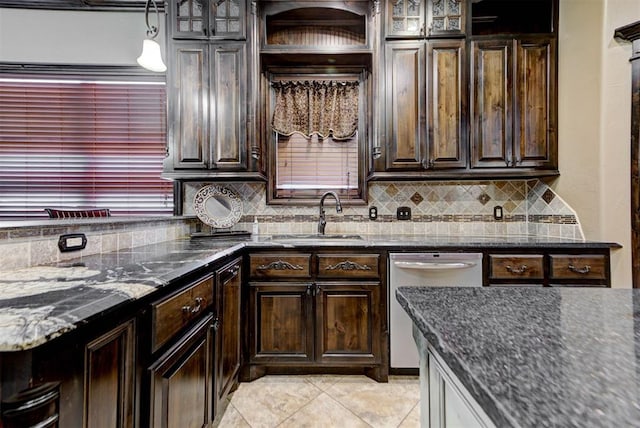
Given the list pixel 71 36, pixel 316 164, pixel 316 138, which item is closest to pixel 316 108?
pixel 316 138

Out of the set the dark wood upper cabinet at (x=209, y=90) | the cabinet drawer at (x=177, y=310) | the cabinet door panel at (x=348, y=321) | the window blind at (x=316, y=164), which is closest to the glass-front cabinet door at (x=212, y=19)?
the dark wood upper cabinet at (x=209, y=90)

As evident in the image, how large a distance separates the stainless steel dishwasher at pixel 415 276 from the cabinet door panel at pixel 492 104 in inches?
33.2

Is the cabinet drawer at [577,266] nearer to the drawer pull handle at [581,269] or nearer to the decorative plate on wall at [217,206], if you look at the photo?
the drawer pull handle at [581,269]

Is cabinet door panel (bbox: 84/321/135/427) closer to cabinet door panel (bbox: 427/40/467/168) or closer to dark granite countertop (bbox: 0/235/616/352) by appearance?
dark granite countertop (bbox: 0/235/616/352)

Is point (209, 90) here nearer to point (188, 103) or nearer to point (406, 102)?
point (188, 103)

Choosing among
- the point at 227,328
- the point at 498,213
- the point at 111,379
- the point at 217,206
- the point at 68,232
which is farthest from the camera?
the point at 498,213

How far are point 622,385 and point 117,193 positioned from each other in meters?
3.10

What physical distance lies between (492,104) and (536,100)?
34 cm

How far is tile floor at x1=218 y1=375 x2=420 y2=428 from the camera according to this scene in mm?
1630

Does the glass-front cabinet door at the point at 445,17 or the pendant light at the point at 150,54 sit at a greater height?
the glass-front cabinet door at the point at 445,17

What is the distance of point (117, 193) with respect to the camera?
2535 millimetres

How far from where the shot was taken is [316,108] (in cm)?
264

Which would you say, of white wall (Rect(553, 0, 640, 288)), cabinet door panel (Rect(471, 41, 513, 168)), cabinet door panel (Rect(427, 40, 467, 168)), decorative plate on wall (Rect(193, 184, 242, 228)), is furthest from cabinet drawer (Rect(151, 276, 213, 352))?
white wall (Rect(553, 0, 640, 288))

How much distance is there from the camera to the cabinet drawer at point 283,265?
79.5 inches
